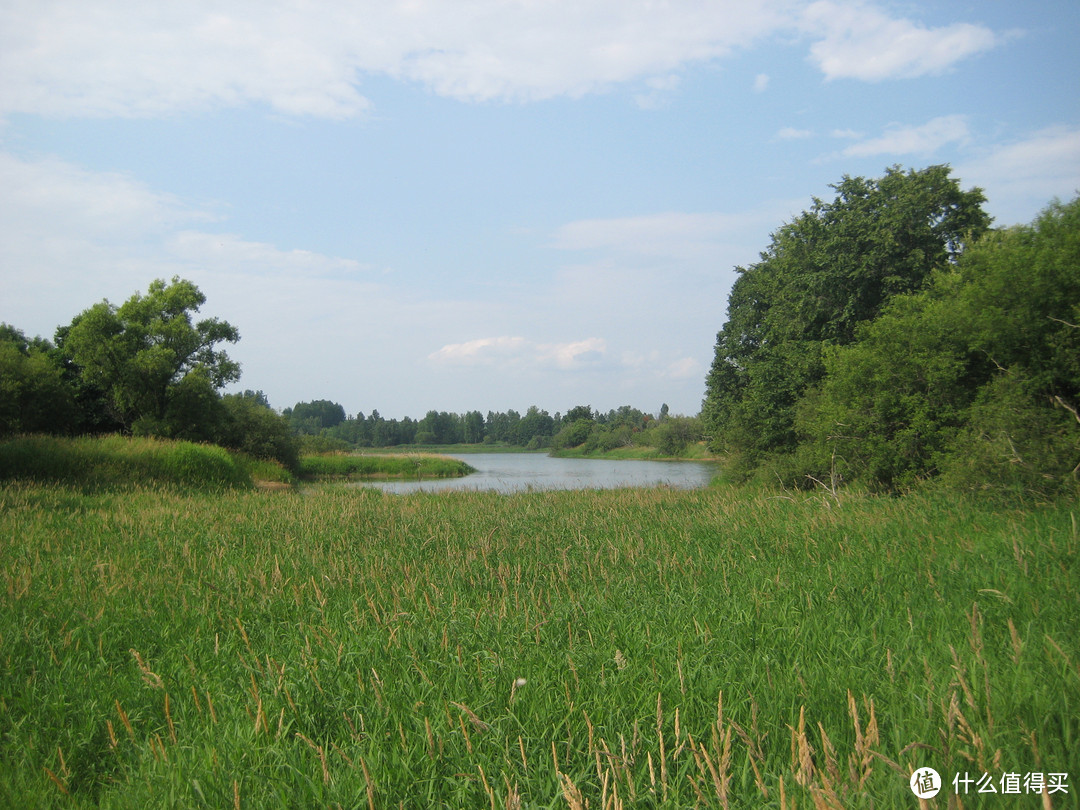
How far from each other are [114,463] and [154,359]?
7.79 metres

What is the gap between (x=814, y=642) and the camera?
351 centimetres

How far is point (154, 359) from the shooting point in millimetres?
23719

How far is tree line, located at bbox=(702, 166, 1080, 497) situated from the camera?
1035cm

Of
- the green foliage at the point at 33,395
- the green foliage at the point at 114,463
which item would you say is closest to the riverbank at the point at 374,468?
the green foliage at the point at 33,395

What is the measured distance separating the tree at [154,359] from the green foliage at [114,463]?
565 cm

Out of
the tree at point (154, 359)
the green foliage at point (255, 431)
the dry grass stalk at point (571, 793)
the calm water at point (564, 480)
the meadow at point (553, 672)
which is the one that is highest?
the tree at point (154, 359)

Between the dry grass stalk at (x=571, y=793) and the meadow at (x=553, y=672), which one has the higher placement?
the dry grass stalk at (x=571, y=793)

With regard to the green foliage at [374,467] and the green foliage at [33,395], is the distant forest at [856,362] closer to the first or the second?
the green foliage at [33,395]

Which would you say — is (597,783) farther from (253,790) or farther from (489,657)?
(253,790)

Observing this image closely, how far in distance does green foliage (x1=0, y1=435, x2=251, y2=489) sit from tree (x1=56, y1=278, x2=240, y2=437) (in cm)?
565

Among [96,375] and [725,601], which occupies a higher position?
[96,375]

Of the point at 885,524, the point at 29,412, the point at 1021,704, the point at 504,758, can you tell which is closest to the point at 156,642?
the point at 504,758

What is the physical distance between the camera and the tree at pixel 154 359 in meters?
23.5

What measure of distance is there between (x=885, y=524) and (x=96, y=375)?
27258 mm
